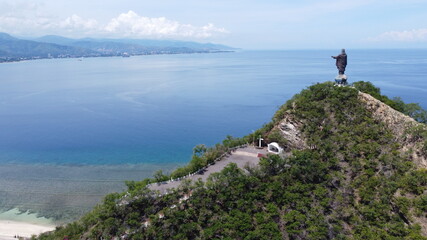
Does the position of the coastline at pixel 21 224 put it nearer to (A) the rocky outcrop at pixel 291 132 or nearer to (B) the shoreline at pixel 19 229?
(B) the shoreline at pixel 19 229

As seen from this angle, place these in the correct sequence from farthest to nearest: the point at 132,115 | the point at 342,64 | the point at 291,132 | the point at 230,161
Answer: the point at 132,115, the point at 342,64, the point at 291,132, the point at 230,161

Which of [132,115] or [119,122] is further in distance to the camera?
[132,115]

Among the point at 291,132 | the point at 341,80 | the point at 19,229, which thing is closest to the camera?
the point at 19,229

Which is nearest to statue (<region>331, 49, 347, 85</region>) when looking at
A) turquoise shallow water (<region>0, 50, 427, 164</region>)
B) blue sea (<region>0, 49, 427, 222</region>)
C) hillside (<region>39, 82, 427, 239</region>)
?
hillside (<region>39, 82, 427, 239</region>)

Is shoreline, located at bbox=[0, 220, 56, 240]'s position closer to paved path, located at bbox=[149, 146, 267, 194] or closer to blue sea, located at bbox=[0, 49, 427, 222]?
blue sea, located at bbox=[0, 49, 427, 222]

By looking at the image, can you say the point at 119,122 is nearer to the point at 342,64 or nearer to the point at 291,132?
the point at 291,132

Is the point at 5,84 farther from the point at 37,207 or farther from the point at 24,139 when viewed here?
the point at 37,207

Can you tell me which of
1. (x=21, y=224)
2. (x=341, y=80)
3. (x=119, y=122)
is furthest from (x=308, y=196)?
(x=119, y=122)

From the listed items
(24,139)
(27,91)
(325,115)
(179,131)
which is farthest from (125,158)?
(27,91)
